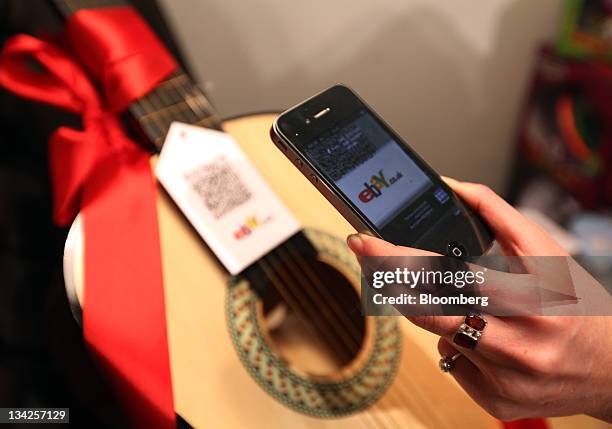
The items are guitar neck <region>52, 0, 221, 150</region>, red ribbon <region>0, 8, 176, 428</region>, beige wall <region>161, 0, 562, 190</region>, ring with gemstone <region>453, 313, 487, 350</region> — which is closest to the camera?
ring with gemstone <region>453, 313, 487, 350</region>

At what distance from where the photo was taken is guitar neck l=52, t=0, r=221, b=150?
2.05 ft

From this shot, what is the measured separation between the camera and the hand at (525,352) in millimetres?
413

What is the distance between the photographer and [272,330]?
2.31 feet

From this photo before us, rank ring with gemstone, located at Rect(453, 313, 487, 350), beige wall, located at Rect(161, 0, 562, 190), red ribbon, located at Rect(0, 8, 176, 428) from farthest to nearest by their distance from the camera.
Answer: beige wall, located at Rect(161, 0, 562, 190) → red ribbon, located at Rect(0, 8, 176, 428) → ring with gemstone, located at Rect(453, 313, 487, 350)

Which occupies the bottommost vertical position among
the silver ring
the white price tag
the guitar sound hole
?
the guitar sound hole

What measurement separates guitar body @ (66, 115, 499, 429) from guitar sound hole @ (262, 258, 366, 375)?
23mm

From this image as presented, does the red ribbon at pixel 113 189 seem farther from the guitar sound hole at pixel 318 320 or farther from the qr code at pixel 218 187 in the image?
the guitar sound hole at pixel 318 320

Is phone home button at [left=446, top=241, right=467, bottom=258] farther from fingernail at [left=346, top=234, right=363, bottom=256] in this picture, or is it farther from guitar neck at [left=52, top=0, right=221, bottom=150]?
guitar neck at [left=52, top=0, right=221, bottom=150]

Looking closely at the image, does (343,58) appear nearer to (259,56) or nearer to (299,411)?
(259,56)

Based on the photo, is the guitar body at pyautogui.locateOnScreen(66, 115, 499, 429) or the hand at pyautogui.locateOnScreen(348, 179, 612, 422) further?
the guitar body at pyautogui.locateOnScreen(66, 115, 499, 429)

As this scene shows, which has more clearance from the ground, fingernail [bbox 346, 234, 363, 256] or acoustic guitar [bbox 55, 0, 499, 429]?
fingernail [bbox 346, 234, 363, 256]

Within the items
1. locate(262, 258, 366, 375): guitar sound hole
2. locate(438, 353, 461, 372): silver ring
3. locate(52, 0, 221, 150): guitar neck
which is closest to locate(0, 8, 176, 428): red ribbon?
locate(52, 0, 221, 150): guitar neck

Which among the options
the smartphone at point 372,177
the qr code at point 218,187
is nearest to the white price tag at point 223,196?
the qr code at point 218,187

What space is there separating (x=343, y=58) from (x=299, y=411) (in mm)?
661
